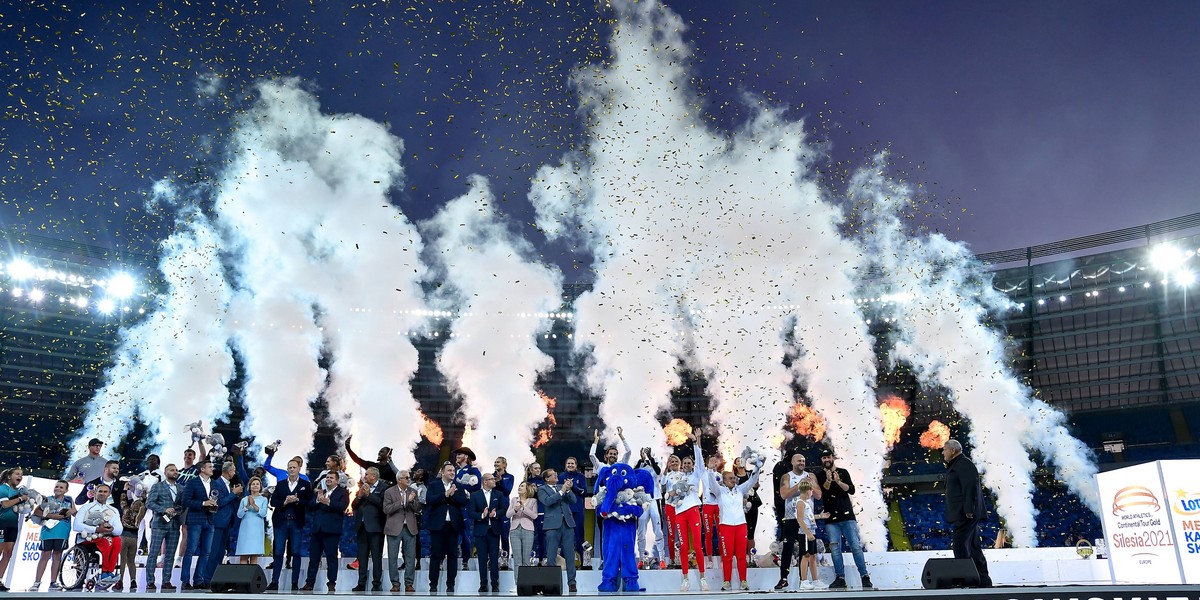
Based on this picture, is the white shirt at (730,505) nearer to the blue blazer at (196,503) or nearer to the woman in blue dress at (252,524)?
the woman in blue dress at (252,524)

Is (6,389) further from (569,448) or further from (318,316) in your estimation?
(569,448)

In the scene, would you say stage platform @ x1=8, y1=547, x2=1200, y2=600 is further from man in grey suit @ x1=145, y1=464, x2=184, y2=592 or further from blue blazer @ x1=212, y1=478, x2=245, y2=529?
blue blazer @ x1=212, y1=478, x2=245, y2=529

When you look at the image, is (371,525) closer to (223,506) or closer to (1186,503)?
(223,506)

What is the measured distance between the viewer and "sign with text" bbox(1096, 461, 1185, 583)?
13.7 m

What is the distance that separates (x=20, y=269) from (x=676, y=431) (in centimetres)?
3317

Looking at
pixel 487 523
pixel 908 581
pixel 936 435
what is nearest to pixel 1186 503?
pixel 908 581

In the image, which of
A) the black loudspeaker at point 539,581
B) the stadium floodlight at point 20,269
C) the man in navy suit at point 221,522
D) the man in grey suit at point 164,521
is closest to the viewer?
the black loudspeaker at point 539,581

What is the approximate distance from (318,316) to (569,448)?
56.9 feet

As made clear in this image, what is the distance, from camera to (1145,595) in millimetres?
8523

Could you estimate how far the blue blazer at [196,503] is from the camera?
1286cm

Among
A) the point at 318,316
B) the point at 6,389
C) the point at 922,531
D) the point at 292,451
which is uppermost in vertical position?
the point at 318,316

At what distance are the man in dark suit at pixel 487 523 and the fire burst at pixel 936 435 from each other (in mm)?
39160

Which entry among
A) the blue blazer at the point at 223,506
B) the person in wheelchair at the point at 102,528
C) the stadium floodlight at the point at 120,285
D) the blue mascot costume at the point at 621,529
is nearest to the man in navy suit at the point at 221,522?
the blue blazer at the point at 223,506

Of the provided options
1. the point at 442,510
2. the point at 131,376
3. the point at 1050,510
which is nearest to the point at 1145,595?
the point at 442,510
